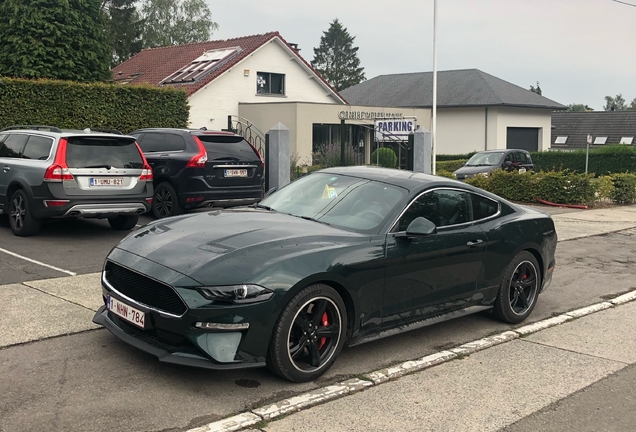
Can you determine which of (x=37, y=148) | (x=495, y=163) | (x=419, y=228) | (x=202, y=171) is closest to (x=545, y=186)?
(x=495, y=163)

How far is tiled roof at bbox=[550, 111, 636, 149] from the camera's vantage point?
189ft

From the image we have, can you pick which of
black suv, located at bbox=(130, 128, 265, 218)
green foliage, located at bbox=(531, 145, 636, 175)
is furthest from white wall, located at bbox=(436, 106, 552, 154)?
black suv, located at bbox=(130, 128, 265, 218)

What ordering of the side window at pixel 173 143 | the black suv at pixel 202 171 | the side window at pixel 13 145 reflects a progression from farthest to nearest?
the side window at pixel 173 143 < the black suv at pixel 202 171 < the side window at pixel 13 145

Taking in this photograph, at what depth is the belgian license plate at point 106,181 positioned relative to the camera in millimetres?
10289

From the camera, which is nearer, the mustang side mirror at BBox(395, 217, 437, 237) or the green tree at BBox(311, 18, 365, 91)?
the mustang side mirror at BBox(395, 217, 437, 237)

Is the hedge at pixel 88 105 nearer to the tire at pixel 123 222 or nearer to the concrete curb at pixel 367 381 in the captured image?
the tire at pixel 123 222

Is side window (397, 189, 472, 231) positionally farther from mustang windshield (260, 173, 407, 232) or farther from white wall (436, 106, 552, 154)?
white wall (436, 106, 552, 154)

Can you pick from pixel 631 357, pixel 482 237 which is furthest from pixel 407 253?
pixel 631 357

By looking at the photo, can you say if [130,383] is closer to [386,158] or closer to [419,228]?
[419,228]

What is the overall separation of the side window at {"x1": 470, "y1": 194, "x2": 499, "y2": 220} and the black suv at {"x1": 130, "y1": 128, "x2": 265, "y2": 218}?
657cm

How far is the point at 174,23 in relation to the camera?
61.0 meters

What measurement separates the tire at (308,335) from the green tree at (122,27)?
5205 centimetres

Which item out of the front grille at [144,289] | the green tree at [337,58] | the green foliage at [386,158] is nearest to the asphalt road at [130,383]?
the front grille at [144,289]

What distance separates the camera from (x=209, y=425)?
14.0ft
